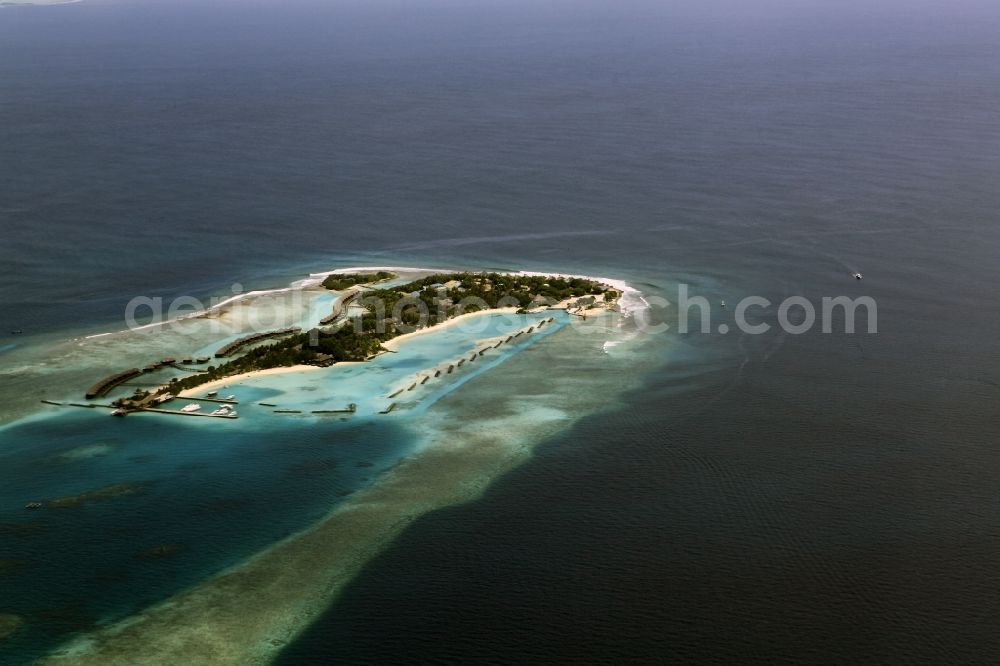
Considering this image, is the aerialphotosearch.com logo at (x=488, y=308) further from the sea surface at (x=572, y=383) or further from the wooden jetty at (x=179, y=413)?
the wooden jetty at (x=179, y=413)

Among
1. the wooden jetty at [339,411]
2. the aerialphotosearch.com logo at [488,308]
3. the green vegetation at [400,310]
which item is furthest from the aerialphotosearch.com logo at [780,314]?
the wooden jetty at [339,411]

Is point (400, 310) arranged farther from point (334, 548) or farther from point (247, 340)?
point (334, 548)

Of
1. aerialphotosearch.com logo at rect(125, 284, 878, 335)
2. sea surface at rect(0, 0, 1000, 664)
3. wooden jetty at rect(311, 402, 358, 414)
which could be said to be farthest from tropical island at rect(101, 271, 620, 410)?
wooden jetty at rect(311, 402, 358, 414)

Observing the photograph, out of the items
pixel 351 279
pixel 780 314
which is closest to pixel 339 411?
pixel 351 279

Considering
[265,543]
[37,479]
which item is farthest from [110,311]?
[265,543]

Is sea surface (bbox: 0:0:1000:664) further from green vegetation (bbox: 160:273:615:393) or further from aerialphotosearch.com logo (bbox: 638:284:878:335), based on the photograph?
green vegetation (bbox: 160:273:615:393)
